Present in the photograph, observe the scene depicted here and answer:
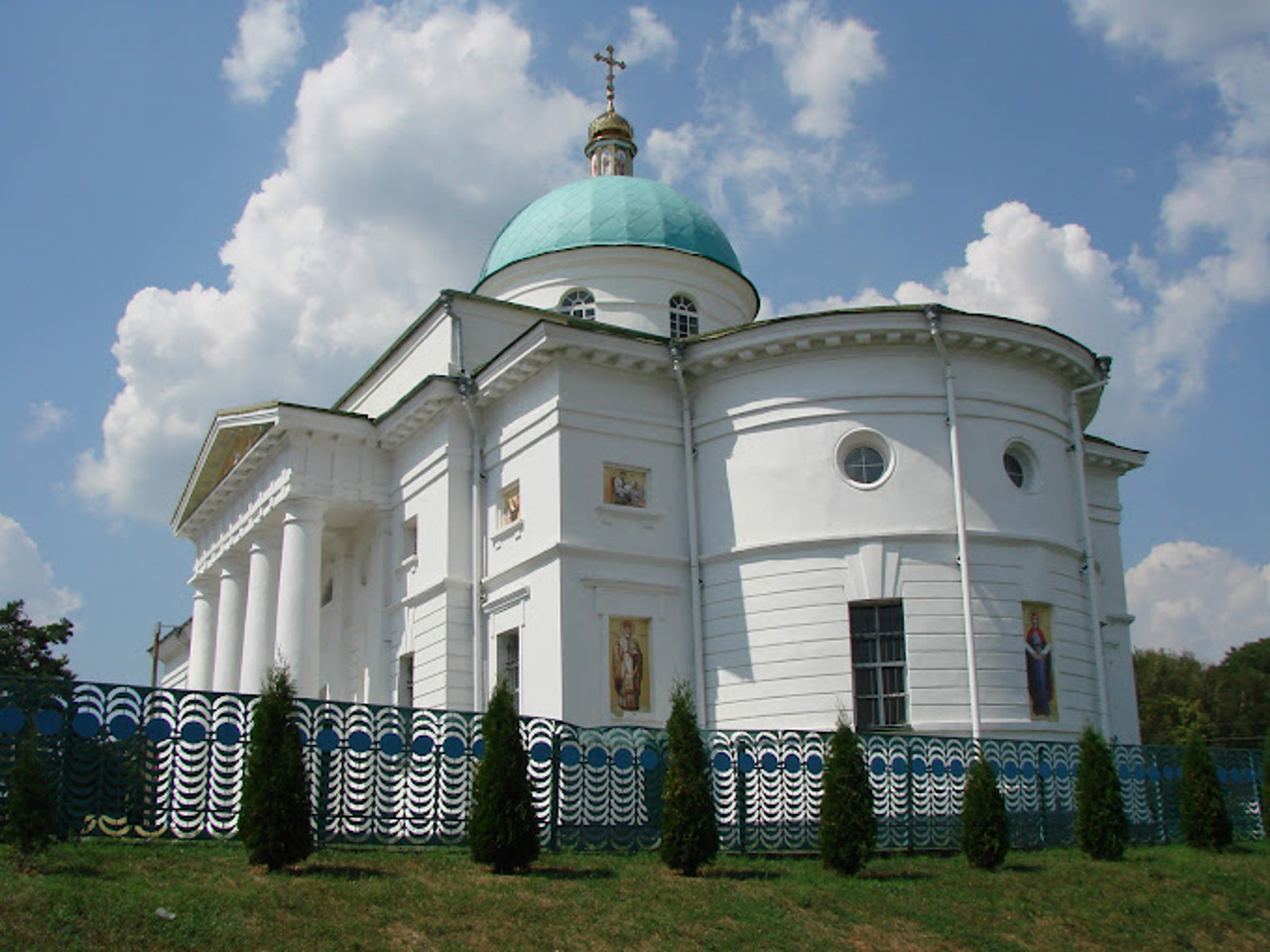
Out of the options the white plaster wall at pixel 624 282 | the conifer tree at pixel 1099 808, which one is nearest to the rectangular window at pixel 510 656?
the white plaster wall at pixel 624 282

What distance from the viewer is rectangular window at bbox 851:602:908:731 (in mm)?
19391

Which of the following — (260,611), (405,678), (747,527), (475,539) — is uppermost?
(475,539)

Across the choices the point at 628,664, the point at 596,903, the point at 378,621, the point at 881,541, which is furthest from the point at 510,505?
the point at 596,903

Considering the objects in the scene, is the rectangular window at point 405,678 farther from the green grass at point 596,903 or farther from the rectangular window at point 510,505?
the green grass at point 596,903

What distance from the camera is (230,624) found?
29016mm

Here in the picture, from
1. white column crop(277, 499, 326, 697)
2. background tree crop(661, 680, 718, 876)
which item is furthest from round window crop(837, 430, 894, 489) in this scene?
white column crop(277, 499, 326, 697)

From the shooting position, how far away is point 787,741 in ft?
52.0

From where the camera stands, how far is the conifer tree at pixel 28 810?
1035 cm

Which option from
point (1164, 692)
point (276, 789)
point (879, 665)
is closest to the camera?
point (276, 789)

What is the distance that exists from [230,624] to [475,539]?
9.69 meters

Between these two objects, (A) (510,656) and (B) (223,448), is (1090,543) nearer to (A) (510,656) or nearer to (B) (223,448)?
(A) (510,656)

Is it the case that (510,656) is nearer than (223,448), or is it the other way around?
(510,656)

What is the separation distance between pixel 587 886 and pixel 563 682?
298 inches

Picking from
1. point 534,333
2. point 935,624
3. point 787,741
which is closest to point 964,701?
point 935,624
